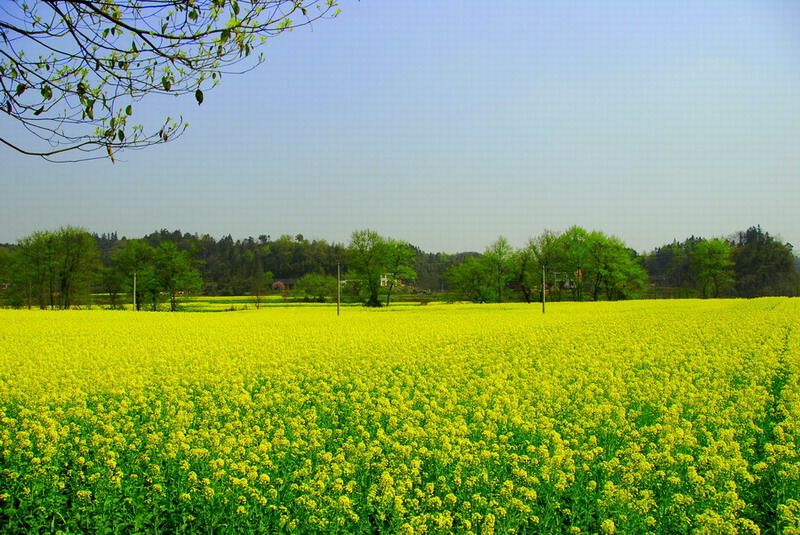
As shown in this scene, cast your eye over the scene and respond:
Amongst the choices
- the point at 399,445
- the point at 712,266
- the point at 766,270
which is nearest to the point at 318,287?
the point at 712,266

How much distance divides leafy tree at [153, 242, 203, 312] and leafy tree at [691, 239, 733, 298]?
68823mm

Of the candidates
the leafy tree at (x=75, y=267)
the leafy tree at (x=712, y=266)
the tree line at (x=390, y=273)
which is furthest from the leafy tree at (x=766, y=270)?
the leafy tree at (x=75, y=267)

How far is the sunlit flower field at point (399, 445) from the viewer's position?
16.5ft

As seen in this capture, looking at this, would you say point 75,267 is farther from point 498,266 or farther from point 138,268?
point 498,266

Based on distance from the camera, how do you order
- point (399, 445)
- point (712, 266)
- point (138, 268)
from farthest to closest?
point (712, 266), point (138, 268), point (399, 445)

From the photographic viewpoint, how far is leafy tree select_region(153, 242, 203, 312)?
61.6 m

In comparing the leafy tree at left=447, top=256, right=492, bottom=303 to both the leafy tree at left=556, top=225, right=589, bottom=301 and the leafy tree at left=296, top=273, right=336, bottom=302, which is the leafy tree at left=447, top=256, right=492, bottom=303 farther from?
the leafy tree at left=296, top=273, right=336, bottom=302

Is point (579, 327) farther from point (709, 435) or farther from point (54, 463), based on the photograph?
point (54, 463)

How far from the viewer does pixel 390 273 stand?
73.3 m

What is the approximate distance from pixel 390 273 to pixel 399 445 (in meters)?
67.2

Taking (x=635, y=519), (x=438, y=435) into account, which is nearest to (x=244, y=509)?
(x=438, y=435)

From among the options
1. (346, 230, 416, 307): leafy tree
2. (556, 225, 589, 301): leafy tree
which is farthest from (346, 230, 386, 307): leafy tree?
(556, 225, 589, 301): leafy tree

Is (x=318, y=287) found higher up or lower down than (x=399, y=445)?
higher up

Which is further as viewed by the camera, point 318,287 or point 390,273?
point 318,287
